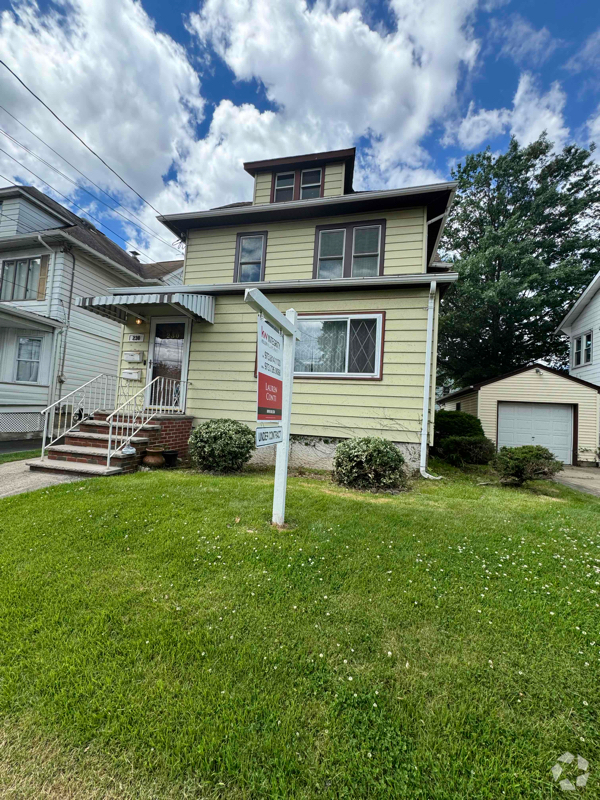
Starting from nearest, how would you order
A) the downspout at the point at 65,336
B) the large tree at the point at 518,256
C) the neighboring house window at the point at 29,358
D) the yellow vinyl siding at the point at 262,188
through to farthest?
1. the yellow vinyl siding at the point at 262,188
2. the neighboring house window at the point at 29,358
3. the downspout at the point at 65,336
4. the large tree at the point at 518,256

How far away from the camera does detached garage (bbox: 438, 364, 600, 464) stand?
12375 millimetres

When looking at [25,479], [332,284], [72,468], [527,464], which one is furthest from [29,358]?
[527,464]

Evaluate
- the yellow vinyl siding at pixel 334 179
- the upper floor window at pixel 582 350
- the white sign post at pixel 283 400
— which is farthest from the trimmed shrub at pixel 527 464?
the upper floor window at pixel 582 350

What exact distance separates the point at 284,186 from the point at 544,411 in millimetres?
12144

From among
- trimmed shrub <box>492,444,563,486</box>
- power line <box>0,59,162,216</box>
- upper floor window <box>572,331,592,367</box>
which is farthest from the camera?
upper floor window <box>572,331,592,367</box>

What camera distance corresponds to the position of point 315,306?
24.8ft

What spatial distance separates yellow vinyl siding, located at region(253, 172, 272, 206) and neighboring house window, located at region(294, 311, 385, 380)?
410cm

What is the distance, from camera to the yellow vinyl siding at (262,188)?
922cm

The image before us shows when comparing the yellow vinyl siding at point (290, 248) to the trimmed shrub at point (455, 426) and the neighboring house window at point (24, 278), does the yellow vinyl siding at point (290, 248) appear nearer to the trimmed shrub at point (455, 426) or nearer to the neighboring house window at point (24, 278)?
the trimmed shrub at point (455, 426)

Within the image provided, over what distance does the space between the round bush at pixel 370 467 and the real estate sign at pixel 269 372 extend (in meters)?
2.41

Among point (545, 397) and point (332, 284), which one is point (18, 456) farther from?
point (545, 397)

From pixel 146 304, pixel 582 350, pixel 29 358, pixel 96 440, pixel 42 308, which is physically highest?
pixel 582 350

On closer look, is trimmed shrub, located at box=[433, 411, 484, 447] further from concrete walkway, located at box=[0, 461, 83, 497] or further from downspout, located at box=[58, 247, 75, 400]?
downspout, located at box=[58, 247, 75, 400]

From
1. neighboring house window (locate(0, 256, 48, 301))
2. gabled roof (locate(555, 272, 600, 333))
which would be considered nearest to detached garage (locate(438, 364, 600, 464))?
gabled roof (locate(555, 272, 600, 333))
